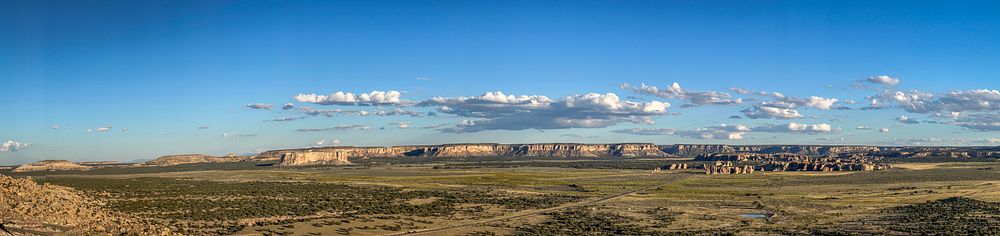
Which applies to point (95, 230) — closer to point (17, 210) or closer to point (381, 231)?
point (17, 210)

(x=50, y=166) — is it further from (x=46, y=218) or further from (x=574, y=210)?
(x=46, y=218)

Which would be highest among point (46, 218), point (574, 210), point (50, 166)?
point (50, 166)

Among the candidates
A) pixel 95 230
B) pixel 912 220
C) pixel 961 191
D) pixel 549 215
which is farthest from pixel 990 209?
pixel 95 230

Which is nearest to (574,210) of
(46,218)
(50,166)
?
(46,218)

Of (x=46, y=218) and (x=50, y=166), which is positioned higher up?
(x=50, y=166)

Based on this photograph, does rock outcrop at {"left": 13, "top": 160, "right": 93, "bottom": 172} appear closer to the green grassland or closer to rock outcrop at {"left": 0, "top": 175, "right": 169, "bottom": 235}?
the green grassland

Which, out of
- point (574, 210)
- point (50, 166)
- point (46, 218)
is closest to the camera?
point (46, 218)

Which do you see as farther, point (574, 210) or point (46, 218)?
point (574, 210)

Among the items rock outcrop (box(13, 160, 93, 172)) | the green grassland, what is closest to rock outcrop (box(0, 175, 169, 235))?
the green grassland
